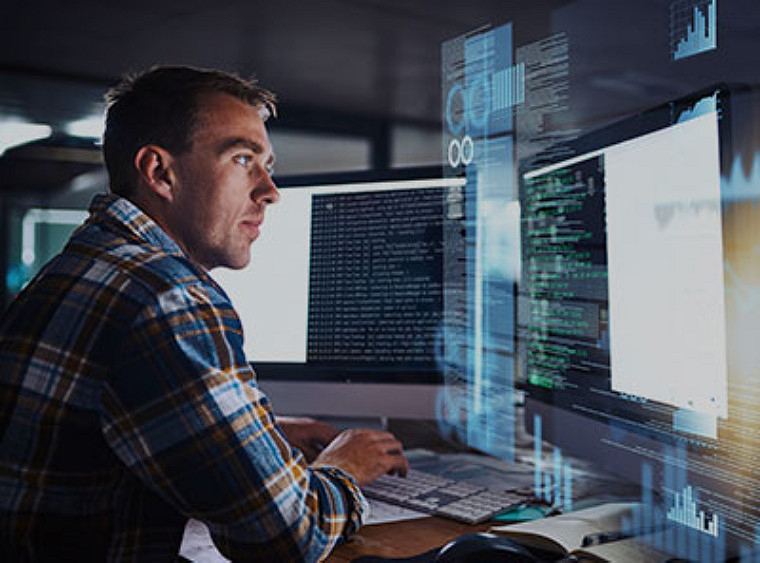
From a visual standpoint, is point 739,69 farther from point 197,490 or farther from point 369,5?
point 197,490

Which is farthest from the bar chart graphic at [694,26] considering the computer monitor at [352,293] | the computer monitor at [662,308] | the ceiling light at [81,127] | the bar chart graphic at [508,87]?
the ceiling light at [81,127]

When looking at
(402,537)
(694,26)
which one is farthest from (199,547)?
(694,26)

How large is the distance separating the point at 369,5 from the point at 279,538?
3350 millimetres

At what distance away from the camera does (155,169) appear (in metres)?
0.94

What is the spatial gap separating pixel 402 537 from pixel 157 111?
655 millimetres

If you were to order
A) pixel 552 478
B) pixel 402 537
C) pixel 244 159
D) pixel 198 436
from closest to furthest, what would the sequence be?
pixel 198 436 < pixel 402 537 < pixel 244 159 < pixel 552 478

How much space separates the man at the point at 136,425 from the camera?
Result: 0.67 m

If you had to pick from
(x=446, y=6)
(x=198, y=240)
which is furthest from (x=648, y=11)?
(x=198, y=240)

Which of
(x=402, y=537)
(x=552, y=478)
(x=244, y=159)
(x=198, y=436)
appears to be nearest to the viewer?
(x=198, y=436)

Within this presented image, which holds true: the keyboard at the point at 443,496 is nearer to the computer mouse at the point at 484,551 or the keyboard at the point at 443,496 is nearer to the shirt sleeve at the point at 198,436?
the computer mouse at the point at 484,551

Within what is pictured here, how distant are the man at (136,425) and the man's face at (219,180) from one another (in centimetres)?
12

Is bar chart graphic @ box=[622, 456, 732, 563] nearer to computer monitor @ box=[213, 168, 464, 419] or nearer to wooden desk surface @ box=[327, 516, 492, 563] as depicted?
wooden desk surface @ box=[327, 516, 492, 563]

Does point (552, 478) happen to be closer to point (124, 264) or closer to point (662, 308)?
point (662, 308)

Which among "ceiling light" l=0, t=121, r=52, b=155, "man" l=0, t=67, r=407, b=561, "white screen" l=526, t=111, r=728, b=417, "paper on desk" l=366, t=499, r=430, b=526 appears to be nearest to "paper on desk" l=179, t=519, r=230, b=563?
"man" l=0, t=67, r=407, b=561
